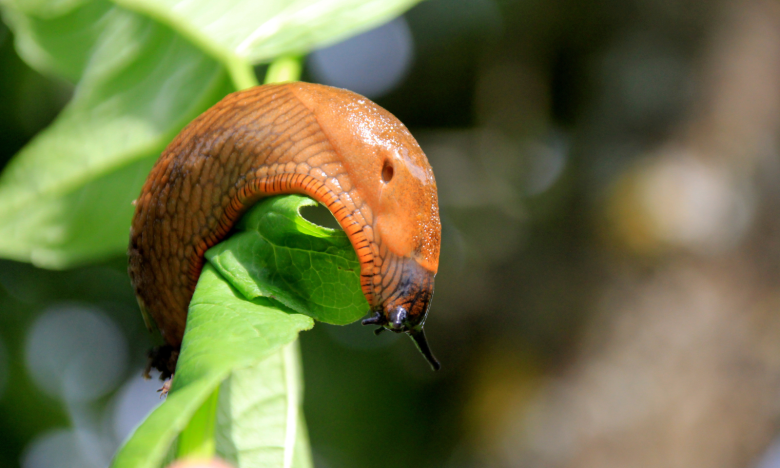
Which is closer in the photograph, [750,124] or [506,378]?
[750,124]

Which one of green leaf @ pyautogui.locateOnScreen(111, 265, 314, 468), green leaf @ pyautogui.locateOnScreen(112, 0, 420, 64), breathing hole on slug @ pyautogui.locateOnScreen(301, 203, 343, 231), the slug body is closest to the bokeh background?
breathing hole on slug @ pyautogui.locateOnScreen(301, 203, 343, 231)

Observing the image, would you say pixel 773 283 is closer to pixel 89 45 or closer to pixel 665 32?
pixel 665 32

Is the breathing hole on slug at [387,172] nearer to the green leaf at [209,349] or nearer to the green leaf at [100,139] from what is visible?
the green leaf at [209,349]

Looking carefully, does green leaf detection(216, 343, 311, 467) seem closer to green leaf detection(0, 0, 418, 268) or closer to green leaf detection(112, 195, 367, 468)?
green leaf detection(112, 195, 367, 468)

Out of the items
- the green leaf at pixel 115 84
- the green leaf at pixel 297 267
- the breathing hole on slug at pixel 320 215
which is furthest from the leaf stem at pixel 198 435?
the breathing hole on slug at pixel 320 215

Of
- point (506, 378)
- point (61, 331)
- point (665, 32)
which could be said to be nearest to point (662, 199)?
point (665, 32)

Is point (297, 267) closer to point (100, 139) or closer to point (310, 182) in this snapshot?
point (310, 182)

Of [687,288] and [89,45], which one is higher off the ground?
[89,45]
